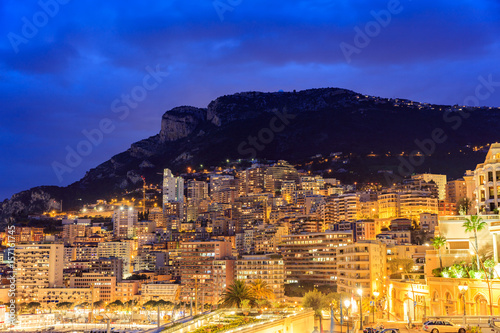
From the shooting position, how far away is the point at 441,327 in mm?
27859

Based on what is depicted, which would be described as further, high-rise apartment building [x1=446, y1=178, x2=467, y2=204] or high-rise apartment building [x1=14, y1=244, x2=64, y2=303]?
high-rise apartment building [x1=14, y1=244, x2=64, y2=303]

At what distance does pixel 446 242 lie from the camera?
45188 millimetres

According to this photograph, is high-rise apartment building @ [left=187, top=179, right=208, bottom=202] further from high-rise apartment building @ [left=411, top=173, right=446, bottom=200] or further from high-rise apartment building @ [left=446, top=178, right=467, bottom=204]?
high-rise apartment building @ [left=446, top=178, right=467, bottom=204]

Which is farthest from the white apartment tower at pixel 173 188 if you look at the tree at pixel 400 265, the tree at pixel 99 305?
the tree at pixel 400 265

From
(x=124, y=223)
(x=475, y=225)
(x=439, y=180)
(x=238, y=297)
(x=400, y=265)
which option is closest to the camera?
(x=475, y=225)

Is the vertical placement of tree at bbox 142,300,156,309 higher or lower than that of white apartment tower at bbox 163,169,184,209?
lower

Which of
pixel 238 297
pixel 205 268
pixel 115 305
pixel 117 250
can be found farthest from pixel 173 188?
pixel 238 297

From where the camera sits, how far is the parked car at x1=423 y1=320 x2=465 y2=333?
90.3ft

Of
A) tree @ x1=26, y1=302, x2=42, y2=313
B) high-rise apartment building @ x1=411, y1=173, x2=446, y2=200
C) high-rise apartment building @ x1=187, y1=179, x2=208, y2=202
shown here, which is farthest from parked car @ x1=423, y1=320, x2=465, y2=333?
high-rise apartment building @ x1=187, y1=179, x2=208, y2=202

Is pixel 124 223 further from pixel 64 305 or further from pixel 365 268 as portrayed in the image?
pixel 365 268

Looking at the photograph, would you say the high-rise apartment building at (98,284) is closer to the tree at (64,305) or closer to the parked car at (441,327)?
the tree at (64,305)

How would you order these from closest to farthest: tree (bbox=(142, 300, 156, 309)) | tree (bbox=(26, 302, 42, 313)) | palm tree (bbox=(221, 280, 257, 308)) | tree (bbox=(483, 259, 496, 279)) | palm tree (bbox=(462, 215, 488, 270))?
1. tree (bbox=(483, 259, 496, 279))
2. palm tree (bbox=(462, 215, 488, 270))
3. palm tree (bbox=(221, 280, 257, 308))
4. tree (bbox=(142, 300, 156, 309))
5. tree (bbox=(26, 302, 42, 313))

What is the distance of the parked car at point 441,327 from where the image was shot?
27.5m

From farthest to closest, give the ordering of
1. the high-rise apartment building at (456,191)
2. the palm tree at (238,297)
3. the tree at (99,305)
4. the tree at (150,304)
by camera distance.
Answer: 1. the high-rise apartment building at (456,191)
2. the tree at (99,305)
3. the tree at (150,304)
4. the palm tree at (238,297)
